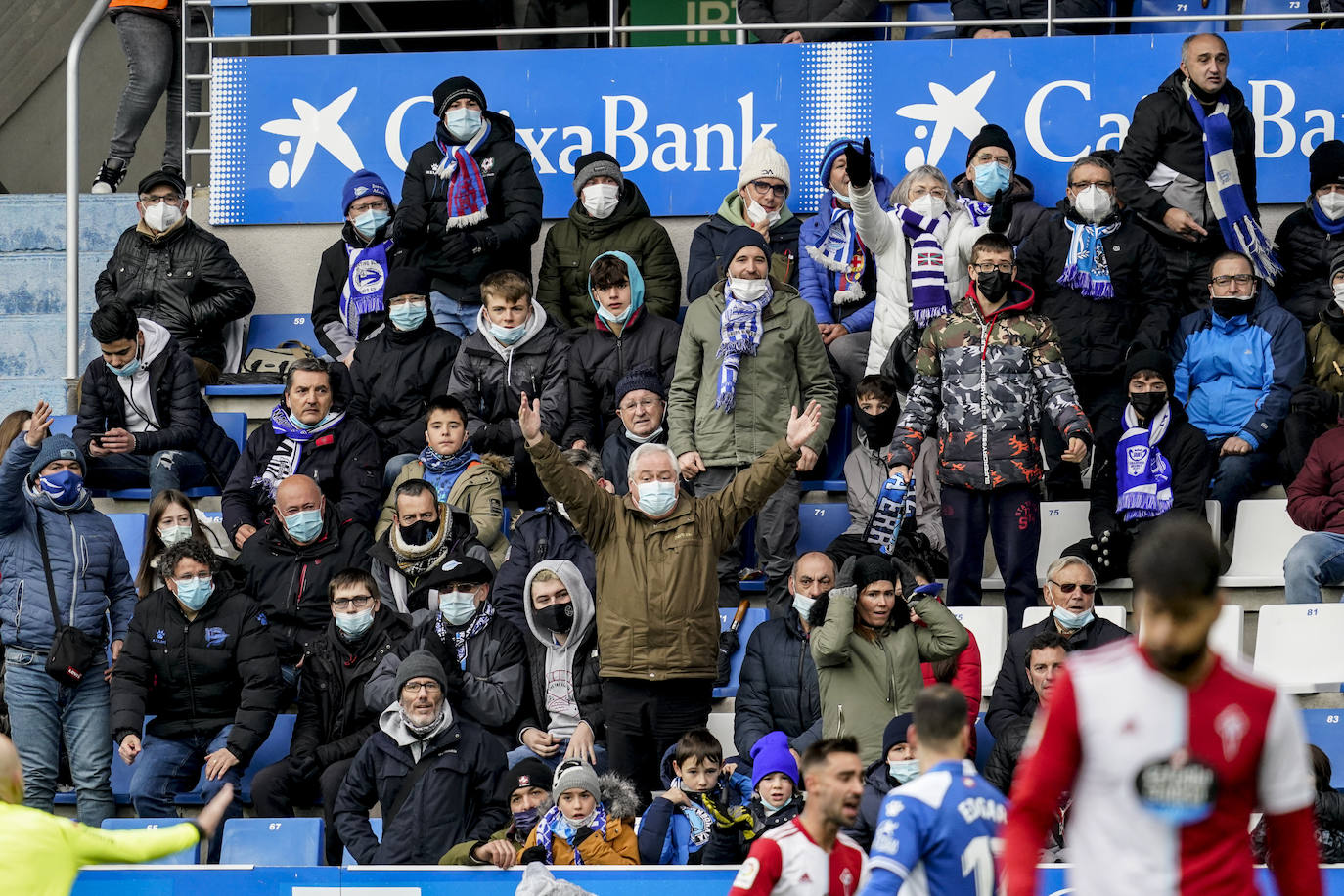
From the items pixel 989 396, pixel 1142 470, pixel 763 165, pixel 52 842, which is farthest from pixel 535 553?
pixel 52 842

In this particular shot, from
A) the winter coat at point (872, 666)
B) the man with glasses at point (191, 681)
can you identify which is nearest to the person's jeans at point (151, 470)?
the man with glasses at point (191, 681)

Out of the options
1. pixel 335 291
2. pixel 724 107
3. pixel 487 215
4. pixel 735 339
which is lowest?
pixel 735 339

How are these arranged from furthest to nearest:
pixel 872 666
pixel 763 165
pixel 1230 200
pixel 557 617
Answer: pixel 763 165, pixel 1230 200, pixel 557 617, pixel 872 666

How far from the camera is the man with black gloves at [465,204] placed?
10922 millimetres

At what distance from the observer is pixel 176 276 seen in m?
11.4

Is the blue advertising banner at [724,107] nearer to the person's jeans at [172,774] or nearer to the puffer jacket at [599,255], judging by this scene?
the puffer jacket at [599,255]

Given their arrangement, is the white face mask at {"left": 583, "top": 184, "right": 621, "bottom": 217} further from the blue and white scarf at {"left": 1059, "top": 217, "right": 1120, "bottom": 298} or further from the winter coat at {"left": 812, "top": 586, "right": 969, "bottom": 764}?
the winter coat at {"left": 812, "top": 586, "right": 969, "bottom": 764}

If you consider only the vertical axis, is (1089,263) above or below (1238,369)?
above

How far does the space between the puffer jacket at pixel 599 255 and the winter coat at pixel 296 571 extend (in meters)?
1.92

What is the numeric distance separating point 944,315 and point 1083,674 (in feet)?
18.9

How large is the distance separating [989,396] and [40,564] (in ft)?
15.4

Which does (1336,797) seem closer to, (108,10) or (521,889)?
(521,889)

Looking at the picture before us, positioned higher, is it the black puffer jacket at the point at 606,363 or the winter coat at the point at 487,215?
the winter coat at the point at 487,215

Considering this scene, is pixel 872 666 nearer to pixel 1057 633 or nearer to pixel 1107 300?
pixel 1057 633
